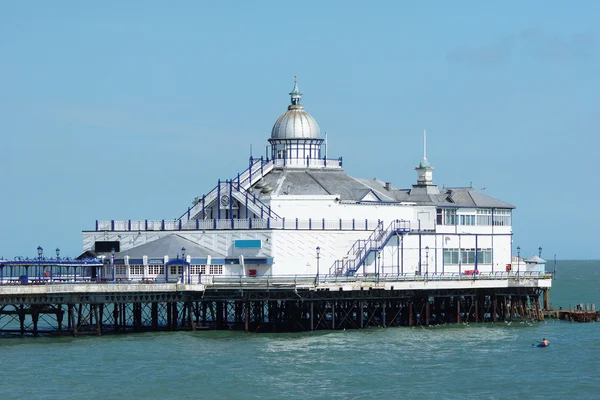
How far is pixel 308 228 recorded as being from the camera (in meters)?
101

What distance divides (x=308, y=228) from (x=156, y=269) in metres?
11.4

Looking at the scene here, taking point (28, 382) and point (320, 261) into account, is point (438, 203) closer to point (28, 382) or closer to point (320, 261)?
point (320, 261)

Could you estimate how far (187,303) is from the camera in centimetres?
9556

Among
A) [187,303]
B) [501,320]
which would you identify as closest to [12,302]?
[187,303]

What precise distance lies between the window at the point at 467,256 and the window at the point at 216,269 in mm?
18398

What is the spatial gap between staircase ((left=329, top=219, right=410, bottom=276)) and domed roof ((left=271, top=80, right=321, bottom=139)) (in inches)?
440

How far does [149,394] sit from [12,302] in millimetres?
21262

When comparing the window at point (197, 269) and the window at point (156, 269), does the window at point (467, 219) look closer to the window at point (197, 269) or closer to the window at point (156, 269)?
the window at point (197, 269)

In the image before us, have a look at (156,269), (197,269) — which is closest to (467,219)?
(197,269)

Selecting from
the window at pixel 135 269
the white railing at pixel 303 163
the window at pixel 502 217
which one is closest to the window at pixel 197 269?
the window at pixel 135 269

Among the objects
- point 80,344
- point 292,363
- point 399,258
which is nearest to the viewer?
point 292,363

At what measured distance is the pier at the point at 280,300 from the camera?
91.0 metres

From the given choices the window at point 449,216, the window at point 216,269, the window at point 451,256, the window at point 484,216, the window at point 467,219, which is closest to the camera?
the window at point 216,269

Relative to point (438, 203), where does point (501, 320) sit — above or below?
below
